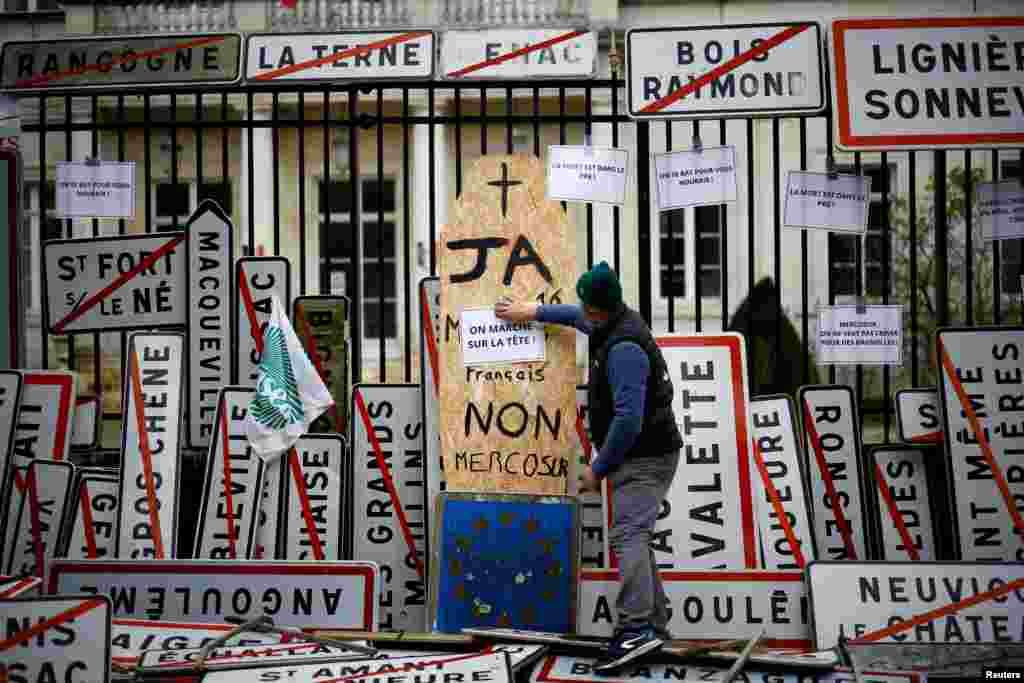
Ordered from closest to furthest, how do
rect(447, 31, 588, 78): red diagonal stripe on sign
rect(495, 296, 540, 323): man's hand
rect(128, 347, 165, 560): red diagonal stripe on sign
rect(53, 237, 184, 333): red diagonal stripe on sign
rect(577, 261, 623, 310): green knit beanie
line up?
rect(577, 261, 623, 310): green knit beanie → rect(495, 296, 540, 323): man's hand → rect(128, 347, 165, 560): red diagonal stripe on sign → rect(447, 31, 588, 78): red diagonal stripe on sign → rect(53, 237, 184, 333): red diagonal stripe on sign

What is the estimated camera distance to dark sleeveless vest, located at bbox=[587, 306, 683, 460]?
5.18 metres

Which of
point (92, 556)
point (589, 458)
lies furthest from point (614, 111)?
point (92, 556)

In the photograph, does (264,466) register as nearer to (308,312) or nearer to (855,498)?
(308,312)

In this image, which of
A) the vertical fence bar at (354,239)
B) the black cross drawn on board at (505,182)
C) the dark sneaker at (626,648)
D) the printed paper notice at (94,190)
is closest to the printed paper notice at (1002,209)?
the black cross drawn on board at (505,182)

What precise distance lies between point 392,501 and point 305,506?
0.49 m

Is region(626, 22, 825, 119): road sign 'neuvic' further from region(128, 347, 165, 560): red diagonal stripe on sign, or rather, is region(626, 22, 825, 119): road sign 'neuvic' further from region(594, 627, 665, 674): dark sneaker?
region(128, 347, 165, 560): red diagonal stripe on sign

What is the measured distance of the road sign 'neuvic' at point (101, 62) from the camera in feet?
21.8

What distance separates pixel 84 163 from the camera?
22.0 feet

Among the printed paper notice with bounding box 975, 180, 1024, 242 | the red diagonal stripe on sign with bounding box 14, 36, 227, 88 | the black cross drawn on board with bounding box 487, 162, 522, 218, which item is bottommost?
the printed paper notice with bounding box 975, 180, 1024, 242

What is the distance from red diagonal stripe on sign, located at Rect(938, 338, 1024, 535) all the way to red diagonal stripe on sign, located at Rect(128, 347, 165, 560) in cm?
453

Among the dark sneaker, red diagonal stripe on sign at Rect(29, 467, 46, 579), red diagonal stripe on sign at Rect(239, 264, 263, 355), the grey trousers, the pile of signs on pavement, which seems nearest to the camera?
the dark sneaker

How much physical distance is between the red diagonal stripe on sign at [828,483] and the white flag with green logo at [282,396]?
108 inches

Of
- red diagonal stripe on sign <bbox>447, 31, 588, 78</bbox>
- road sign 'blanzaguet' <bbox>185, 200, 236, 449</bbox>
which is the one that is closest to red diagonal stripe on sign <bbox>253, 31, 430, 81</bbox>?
red diagonal stripe on sign <bbox>447, 31, 588, 78</bbox>

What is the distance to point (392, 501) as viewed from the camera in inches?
244
